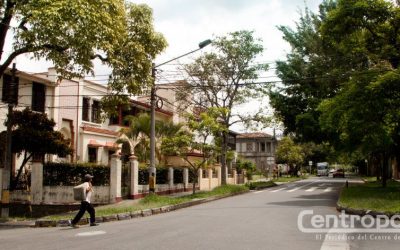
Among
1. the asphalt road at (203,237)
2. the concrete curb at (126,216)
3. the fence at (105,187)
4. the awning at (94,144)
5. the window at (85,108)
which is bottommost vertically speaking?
the concrete curb at (126,216)

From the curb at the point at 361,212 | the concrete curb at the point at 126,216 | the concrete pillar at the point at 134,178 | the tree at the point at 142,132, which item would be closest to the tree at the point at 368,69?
the curb at the point at 361,212

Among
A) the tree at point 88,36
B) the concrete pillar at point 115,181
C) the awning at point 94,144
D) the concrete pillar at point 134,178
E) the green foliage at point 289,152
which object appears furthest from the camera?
the green foliage at point 289,152

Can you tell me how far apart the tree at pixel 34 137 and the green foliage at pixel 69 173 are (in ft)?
3.68

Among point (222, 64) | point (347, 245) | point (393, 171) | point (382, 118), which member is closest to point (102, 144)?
point (222, 64)

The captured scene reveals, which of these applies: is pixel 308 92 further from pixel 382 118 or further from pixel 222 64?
pixel 382 118

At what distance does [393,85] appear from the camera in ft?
67.7

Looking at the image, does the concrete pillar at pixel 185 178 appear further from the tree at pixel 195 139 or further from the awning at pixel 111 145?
the awning at pixel 111 145

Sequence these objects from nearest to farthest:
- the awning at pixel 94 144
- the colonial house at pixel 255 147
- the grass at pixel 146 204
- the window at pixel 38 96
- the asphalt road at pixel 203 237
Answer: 1. the asphalt road at pixel 203 237
2. the grass at pixel 146 204
3. the window at pixel 38 96
4. the awning at pixel 94 144
5. the colonial house at pixel 255 147

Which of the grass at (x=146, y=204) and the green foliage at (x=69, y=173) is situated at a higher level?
Answer: the green foliage at (x=69, y=173)

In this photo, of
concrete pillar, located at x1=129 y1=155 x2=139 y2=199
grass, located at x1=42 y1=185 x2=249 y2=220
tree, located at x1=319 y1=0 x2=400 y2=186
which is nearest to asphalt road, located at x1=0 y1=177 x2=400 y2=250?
grass, located at x1=42 y1=185 x2=249 y2=220

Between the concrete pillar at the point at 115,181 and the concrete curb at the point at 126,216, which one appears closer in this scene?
the concrete curb at the point at 126,216

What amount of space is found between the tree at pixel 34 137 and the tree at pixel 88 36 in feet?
15.1

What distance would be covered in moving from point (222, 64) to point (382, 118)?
49.8ft

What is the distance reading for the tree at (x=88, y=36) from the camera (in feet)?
45.3
